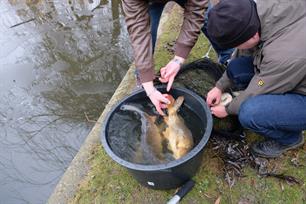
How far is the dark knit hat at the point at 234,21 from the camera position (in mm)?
1780

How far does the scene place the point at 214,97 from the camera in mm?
2422

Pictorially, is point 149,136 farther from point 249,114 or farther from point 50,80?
point 50,80

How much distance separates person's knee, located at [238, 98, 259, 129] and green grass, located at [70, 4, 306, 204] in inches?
18.2

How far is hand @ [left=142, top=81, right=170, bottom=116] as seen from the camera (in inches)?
86.5

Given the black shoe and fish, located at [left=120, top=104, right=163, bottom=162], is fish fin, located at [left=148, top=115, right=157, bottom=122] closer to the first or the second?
fish, located at [left=120, top=104, right=163, bottom=162]

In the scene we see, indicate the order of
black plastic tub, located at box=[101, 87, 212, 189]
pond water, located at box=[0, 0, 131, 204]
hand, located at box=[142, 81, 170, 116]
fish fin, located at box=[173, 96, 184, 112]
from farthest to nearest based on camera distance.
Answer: pond water, located at box=[0, 0, 131, 204], fish fin, located at box=[173, 96, 184, 112], hand, located at box=[142, 81, 170, 116], black plastic tub, located at box=[101, 87, 212, 189]

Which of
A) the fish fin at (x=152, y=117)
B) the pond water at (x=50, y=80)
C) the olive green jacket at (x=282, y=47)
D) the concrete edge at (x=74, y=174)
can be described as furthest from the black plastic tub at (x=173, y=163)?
the pond water at (x=50, y=80)

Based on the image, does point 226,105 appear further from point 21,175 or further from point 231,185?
point 21,175

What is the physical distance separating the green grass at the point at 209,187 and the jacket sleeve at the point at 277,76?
647 millimetres

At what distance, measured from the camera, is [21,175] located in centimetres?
308

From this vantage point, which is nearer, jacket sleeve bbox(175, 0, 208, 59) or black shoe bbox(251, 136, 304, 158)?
jacket sleeve bbox(175, 0, 208, 59)

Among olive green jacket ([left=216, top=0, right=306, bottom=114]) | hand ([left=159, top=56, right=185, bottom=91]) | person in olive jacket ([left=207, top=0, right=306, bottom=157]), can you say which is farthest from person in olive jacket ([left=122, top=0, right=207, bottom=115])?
olive green jacket ([left=216, top=0, right=306, bottom=114])

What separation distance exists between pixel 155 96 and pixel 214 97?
19.5 inches

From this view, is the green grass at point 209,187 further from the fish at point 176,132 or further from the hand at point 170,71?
the hand at point 170,71
